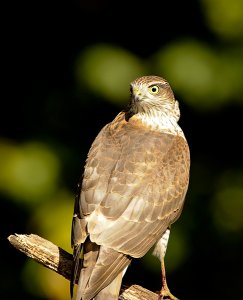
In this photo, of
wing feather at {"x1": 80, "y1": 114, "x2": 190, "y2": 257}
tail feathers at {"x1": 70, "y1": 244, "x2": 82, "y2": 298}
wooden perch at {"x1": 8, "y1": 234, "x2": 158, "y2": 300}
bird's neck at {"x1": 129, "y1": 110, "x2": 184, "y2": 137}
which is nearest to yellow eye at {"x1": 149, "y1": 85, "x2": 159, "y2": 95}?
bird's neck at {"x1": 129, "y1": 110, "x2": 184, "y2": 137}

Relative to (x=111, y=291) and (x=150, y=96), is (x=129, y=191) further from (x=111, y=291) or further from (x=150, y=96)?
(x=150, y=96)

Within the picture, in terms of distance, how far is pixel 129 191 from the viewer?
6414mm

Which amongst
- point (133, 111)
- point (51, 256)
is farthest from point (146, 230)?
point (133, 111)

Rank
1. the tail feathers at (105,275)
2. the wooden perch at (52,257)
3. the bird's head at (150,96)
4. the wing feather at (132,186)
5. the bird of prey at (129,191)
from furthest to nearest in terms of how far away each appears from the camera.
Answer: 1. the bird's head at (150,96)
2. the wooden perch at (52,257)
3. the wing feather at (132,186)
4. the bird of prey at (129,191)
5. the tail feathers at (105,275)

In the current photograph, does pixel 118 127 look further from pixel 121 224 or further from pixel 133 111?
pixel 121 224

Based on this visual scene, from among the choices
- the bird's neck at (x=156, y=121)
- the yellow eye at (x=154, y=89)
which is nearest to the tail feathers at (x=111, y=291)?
the bird's neck at (x=156, y=121)

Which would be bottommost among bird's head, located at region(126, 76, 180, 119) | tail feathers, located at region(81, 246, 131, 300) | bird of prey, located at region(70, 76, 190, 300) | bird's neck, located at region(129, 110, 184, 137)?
tail feathers, located at region(81, 246, 131, 300)

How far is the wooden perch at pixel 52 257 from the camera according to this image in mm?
6465

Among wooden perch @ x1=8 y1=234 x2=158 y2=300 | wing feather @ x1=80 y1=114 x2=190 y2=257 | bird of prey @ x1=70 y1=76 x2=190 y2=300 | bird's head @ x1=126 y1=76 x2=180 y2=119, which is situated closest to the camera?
bird of prey @ x1=70 y1=76 x2=190 y2=300

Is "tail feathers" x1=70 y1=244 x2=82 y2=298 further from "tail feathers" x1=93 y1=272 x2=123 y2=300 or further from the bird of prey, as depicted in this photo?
"tail feathers" x1=93 y1=272 x2=123 y2=300

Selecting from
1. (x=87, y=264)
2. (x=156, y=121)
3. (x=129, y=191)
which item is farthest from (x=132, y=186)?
(x=156, y=121)

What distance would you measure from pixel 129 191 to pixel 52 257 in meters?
0.76

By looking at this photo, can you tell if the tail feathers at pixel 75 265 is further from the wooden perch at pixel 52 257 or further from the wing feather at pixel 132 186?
the wooden perch at pixel 52 257

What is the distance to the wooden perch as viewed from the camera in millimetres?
6465
